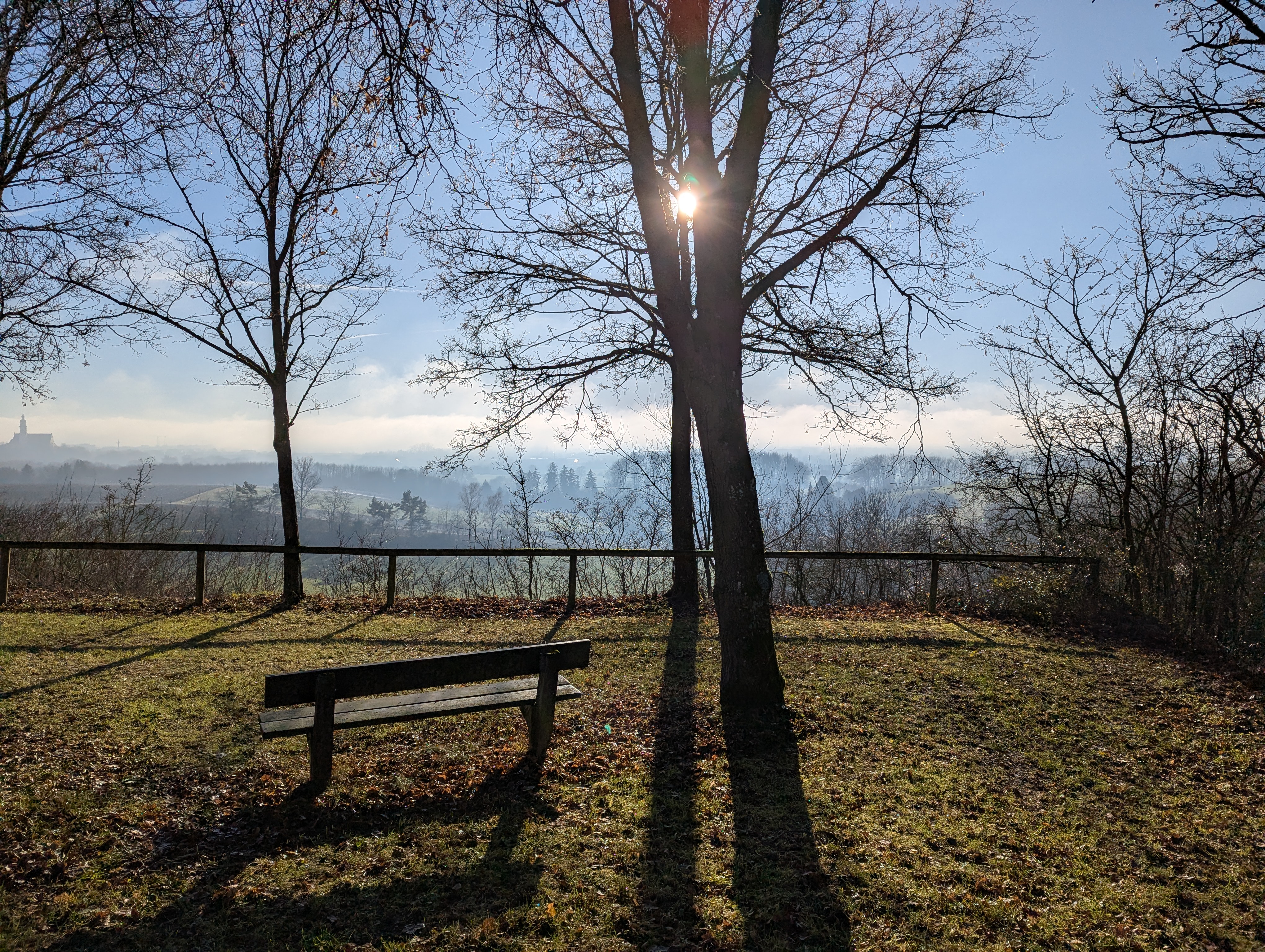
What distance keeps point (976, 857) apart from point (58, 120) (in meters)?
11.0

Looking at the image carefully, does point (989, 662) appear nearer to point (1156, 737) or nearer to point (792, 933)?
point (1156, 737)

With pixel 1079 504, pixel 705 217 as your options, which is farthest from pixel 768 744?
pixel 1079 504

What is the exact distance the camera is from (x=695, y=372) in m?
6.39

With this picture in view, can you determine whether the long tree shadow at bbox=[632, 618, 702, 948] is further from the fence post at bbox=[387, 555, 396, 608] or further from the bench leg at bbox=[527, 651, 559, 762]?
the fence post at bbox=[387, 555, 396, 608]

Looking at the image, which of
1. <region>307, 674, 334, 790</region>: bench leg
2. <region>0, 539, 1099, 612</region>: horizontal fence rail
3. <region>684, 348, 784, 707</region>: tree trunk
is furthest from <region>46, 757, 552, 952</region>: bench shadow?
<region>0, 539, 1099, 612</region>: horizontal fence rail

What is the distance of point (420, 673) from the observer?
14.9 ft

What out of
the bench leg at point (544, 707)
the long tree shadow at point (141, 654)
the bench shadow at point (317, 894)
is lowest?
the bench shadow at point (317, 894)

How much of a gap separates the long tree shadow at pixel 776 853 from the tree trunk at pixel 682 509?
593cm

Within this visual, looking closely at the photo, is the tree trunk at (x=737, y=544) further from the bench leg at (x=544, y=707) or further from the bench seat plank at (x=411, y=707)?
the bench leg at (x=544, y=707)

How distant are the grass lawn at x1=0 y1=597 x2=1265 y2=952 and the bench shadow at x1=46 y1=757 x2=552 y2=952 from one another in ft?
0.05

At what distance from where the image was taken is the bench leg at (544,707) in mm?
5016

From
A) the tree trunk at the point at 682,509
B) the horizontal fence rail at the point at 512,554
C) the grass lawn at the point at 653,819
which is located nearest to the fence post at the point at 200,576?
the horizontal fence rail at the point at 512,554

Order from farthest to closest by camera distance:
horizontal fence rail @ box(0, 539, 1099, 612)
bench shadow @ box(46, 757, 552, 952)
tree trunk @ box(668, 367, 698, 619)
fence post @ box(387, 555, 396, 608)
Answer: tree trunk @ box(668, 367, 698, 619), fence post @ box(387, 555, 396, 608), horizontal fence rail @ box(0, 539, 1099, 612), bench shadow @ box(46, 757, 552, 952)

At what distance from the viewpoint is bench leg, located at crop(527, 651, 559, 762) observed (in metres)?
5.02
